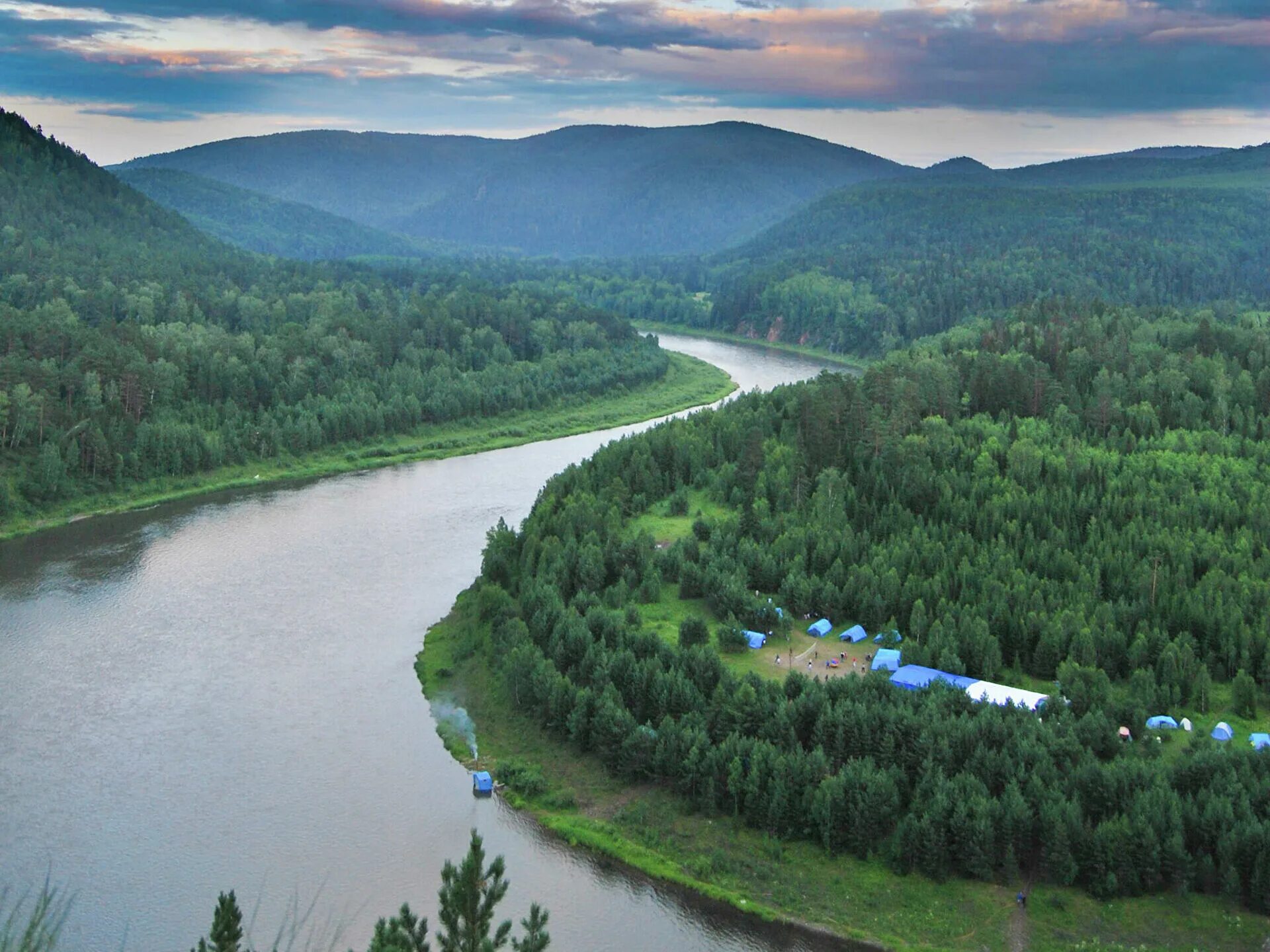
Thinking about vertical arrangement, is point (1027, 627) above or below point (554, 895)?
above

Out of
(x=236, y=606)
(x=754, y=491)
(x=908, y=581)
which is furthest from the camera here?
(x=754, y=491)

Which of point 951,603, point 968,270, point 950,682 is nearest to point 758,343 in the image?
point 968,270

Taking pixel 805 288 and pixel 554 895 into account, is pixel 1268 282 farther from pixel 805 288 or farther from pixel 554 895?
pixel 554 895

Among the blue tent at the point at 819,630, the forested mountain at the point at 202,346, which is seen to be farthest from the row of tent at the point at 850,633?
the forested mountain at the point at 202,346

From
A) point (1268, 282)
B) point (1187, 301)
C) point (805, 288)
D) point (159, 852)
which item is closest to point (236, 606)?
point (159, 852)

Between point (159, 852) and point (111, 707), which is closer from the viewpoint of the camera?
point (159, 852)

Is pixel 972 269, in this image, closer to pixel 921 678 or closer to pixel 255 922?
pixel 921 678
